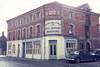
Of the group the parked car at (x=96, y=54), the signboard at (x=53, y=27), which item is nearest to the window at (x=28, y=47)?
the signboard at (x=53, y=27)

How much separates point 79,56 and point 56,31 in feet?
29.7

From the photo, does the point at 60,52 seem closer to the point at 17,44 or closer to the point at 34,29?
the point at 34,29

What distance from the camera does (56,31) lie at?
34750 mm

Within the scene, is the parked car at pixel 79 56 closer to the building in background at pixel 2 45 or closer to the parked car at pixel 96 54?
the parked car at pixel 96 54

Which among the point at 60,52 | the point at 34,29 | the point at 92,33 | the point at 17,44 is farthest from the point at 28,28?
the point at 92,33

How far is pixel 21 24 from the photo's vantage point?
44.7m

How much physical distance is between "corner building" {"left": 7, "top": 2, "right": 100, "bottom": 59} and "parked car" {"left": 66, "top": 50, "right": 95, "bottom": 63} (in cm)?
744

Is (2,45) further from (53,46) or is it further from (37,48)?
(53,46)

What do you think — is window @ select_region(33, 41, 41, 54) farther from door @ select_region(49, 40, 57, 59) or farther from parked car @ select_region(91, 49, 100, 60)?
parked car @ select_region(91, 49, 100, 60)

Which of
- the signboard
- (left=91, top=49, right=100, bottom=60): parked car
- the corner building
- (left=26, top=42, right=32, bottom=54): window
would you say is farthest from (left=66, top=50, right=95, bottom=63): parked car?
(left=26, top=42, right=32, bottom=54): window

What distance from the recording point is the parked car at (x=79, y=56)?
2644 centimetres

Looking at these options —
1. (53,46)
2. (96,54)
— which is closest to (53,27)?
(53,46)

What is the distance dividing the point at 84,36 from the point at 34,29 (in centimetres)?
963

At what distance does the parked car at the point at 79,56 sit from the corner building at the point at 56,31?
7437mm
